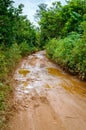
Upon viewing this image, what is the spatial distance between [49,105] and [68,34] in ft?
61.0

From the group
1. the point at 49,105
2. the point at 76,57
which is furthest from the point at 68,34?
the point at 49,105

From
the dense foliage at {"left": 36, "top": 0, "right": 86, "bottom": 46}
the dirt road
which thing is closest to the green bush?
the dirt road

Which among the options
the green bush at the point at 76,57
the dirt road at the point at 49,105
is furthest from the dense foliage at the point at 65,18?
the dirt road at the point at 49,105

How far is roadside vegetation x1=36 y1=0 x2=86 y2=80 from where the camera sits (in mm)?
14009

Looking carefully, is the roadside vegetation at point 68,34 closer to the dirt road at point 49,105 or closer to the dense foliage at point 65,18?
Answer: the dense foliage at point 65,18

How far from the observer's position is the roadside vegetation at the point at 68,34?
1401 centimetres

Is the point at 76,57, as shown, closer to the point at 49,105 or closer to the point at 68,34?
the point at 49,105

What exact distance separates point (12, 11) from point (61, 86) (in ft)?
18.2

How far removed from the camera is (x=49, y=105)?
27.4 ft

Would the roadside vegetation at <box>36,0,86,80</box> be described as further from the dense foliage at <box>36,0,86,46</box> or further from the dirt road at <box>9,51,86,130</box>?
the dirt road at <box>9,51,86,130</box>

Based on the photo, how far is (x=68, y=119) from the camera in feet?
22.6

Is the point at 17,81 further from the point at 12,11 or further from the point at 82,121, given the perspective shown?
the point at 82,121

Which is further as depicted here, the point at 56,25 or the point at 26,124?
the point at 56,25

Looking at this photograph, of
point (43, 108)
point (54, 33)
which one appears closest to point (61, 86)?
point (43, 108)
